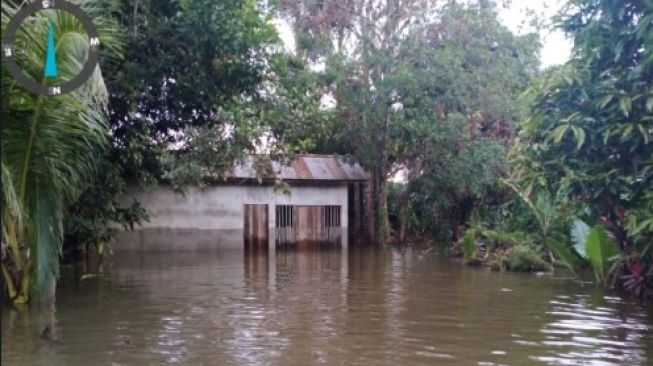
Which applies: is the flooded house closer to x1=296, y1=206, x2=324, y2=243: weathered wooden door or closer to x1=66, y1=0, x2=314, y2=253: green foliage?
x1=296, y1=206, x2=324, y2=243: weathered wooden door

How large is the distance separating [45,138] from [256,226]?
18643mm

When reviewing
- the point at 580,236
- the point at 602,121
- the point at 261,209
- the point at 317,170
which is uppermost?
the point at 317,170

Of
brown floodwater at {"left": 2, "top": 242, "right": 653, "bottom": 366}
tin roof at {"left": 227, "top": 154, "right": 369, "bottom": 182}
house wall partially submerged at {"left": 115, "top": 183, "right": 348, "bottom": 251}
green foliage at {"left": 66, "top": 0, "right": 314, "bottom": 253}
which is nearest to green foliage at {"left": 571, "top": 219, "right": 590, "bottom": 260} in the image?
brown floodwater at {"left": 2, "top": 242, "right": 653, "bottom": 366}

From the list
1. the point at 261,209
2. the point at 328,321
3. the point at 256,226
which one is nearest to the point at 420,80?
the point at 261,209

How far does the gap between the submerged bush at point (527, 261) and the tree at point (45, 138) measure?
41.7 feet

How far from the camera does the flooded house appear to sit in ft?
78.5

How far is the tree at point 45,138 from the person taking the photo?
6200 mm

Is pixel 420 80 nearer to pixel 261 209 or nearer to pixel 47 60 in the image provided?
pixel 261 209

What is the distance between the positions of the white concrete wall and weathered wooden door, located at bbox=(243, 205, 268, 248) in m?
0.21

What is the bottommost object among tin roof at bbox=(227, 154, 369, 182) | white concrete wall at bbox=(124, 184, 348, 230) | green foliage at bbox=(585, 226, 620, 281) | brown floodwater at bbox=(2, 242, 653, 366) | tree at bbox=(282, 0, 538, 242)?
brown floodwater at bbox=(2, 242, 653, 366)

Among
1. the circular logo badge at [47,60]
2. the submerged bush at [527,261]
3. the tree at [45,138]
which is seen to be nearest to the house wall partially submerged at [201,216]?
the submerged bush at [527,261]

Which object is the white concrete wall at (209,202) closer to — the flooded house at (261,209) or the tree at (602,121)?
the flooded house at (261,209)

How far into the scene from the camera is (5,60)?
182 inches

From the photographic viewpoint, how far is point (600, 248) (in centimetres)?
1337
